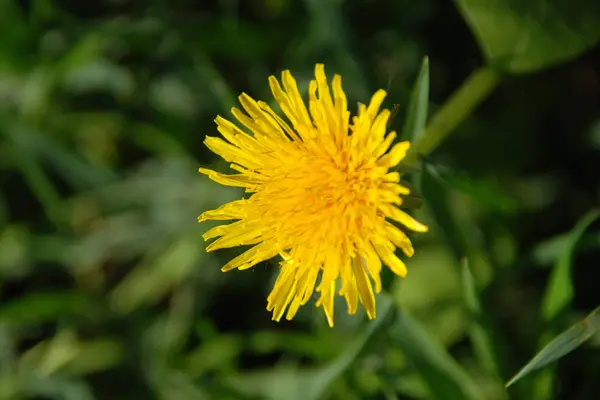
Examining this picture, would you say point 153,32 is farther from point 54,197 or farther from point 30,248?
point 30,248

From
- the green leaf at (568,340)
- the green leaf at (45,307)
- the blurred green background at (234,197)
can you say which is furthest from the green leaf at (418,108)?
the green leaf at (45,307)

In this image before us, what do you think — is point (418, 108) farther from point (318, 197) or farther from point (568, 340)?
point (568, 340)

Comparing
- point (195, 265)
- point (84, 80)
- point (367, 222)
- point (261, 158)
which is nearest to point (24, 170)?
point (84, 80)

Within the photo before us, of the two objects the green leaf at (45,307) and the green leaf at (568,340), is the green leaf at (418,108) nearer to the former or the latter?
the green leaf at (568,340)

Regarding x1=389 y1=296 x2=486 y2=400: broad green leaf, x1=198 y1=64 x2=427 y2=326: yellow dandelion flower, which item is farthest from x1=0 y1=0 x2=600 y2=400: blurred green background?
x1=198 y1=64 x2=427 y2=326: yellow dandelion flower

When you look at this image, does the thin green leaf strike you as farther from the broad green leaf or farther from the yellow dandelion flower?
the yellow dandelion flower
